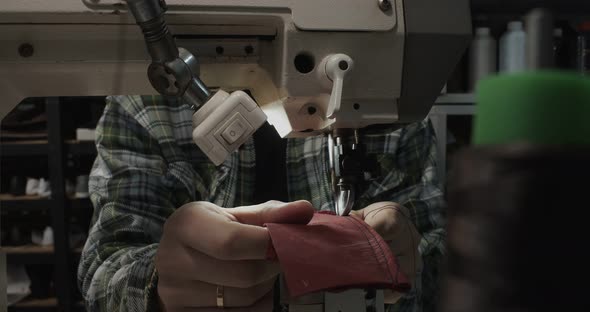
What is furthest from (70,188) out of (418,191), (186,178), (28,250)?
(418,191)

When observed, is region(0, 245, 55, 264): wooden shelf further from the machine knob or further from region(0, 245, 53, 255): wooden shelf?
the machine knob

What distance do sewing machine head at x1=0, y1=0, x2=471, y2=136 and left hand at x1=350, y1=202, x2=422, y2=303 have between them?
15 centimetres

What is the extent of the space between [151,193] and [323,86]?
28.1 inches

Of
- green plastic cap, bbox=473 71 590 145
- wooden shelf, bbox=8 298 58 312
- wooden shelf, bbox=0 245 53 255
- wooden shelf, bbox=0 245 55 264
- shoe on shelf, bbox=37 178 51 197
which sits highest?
green plastic cap, bbox=473 71 590 145

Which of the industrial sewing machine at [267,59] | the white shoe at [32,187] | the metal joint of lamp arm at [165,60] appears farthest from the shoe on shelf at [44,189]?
the metal joint of lamp arm at [165,60]

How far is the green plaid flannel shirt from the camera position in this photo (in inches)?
46.6

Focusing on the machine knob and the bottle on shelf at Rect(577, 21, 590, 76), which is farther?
the bottle on shelf at Rect(577, 21, 590, 76)

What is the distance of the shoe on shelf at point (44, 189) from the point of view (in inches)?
84.8

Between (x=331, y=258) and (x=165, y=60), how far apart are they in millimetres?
248

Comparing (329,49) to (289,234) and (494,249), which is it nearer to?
(289,234)

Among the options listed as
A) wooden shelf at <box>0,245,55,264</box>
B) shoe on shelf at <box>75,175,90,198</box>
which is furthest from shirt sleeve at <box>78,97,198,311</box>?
wooden shelf at <box>0,245,55,264</box>

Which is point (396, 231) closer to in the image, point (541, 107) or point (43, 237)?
point (541, 107)

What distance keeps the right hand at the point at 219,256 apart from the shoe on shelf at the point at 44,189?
5.43 ft

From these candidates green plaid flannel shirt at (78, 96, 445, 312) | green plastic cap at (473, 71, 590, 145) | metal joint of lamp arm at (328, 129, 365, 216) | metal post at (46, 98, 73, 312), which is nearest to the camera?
green plastic cap at (473, 71, 590, 145)
